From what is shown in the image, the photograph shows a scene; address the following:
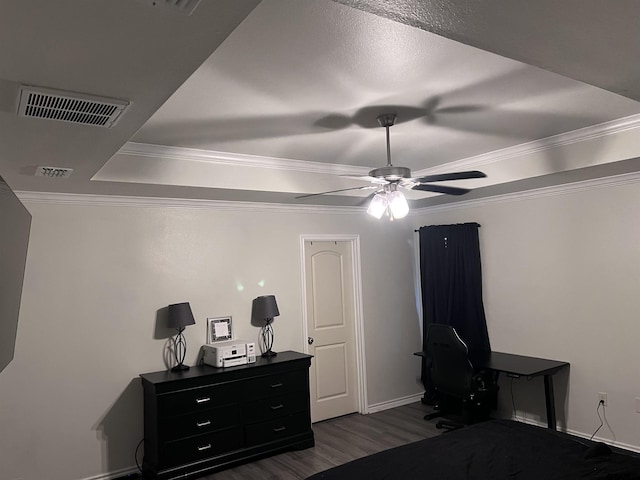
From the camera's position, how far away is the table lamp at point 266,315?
14.9 feet

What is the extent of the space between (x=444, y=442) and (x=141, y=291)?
2772mm

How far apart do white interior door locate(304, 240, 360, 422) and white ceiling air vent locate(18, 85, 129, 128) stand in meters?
3.29

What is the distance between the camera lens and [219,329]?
174 inches

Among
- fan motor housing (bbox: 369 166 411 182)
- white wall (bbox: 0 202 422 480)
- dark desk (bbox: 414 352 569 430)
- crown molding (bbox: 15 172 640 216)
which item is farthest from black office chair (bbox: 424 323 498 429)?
fan motor housing (bbox: 369 166 411 182)

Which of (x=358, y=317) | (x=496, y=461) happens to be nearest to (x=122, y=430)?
(x=358, y=317)

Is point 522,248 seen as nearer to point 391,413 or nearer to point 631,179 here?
point 631,179

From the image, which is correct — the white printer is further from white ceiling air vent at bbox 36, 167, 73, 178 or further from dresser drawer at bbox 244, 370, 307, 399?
white ceiling air vent at bbox 36, 167, 73, 178

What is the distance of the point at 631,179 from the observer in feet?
12.9

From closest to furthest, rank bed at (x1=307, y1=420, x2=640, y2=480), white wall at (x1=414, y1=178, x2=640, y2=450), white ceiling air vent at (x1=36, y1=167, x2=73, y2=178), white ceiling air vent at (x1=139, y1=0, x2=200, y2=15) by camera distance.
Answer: white ceiling air vent at (x1=139, y1=0, x2=200, y2=15) < bed at (x1=307, y1=420, x2=640, y2=480) < white ceiling air vent at (x1=36, y1=167, x2=73, y2=178) < white wall at (x1=414, y1=178, x2=640, y2=450)

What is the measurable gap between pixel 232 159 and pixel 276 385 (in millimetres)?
2077

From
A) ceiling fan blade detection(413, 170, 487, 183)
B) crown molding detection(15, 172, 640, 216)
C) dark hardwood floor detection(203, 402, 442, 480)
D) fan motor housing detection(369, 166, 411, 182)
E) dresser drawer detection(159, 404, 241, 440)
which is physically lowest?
dark hardwood floor detection(203, 402, 442, 480)

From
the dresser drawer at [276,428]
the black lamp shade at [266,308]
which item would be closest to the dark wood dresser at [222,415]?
the dresser drawer at [276,428]

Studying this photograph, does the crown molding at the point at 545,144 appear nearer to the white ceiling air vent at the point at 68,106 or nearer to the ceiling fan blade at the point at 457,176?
the ceiling fan blade at the point at 457,176

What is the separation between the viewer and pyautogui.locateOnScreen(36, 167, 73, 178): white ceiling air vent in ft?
9.68
